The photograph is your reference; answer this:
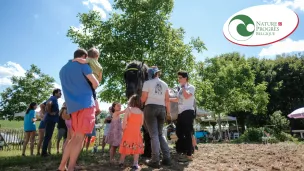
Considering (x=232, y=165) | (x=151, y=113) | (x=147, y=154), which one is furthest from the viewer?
(x=147, y=154)

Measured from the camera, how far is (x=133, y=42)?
38.5 ft

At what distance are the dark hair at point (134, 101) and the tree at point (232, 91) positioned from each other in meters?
20.4

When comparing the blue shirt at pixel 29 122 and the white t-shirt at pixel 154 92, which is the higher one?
the white t-shirt at pixel 154 92

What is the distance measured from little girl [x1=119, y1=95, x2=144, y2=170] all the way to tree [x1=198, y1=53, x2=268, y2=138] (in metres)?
20.5

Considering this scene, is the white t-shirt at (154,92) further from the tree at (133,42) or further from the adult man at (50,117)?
the tree at (133,42)

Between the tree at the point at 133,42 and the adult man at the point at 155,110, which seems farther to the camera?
the tree at the point at 133,42

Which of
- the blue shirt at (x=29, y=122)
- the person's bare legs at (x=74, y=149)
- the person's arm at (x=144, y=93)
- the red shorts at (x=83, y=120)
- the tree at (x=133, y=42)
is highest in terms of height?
the tree at (x=133, y=42)

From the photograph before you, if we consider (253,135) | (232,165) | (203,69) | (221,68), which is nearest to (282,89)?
(221,68)

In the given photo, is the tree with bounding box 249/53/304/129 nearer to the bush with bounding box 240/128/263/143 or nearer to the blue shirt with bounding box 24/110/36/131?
the bush with bounding box 240/128/263/143

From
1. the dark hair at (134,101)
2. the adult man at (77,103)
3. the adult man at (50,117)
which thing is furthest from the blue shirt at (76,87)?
the adult man at (50,117)

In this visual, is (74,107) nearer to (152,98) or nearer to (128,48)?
(152,98)

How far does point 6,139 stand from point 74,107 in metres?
15.3

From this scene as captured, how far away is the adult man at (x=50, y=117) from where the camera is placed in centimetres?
685

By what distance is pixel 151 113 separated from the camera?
5.14m
